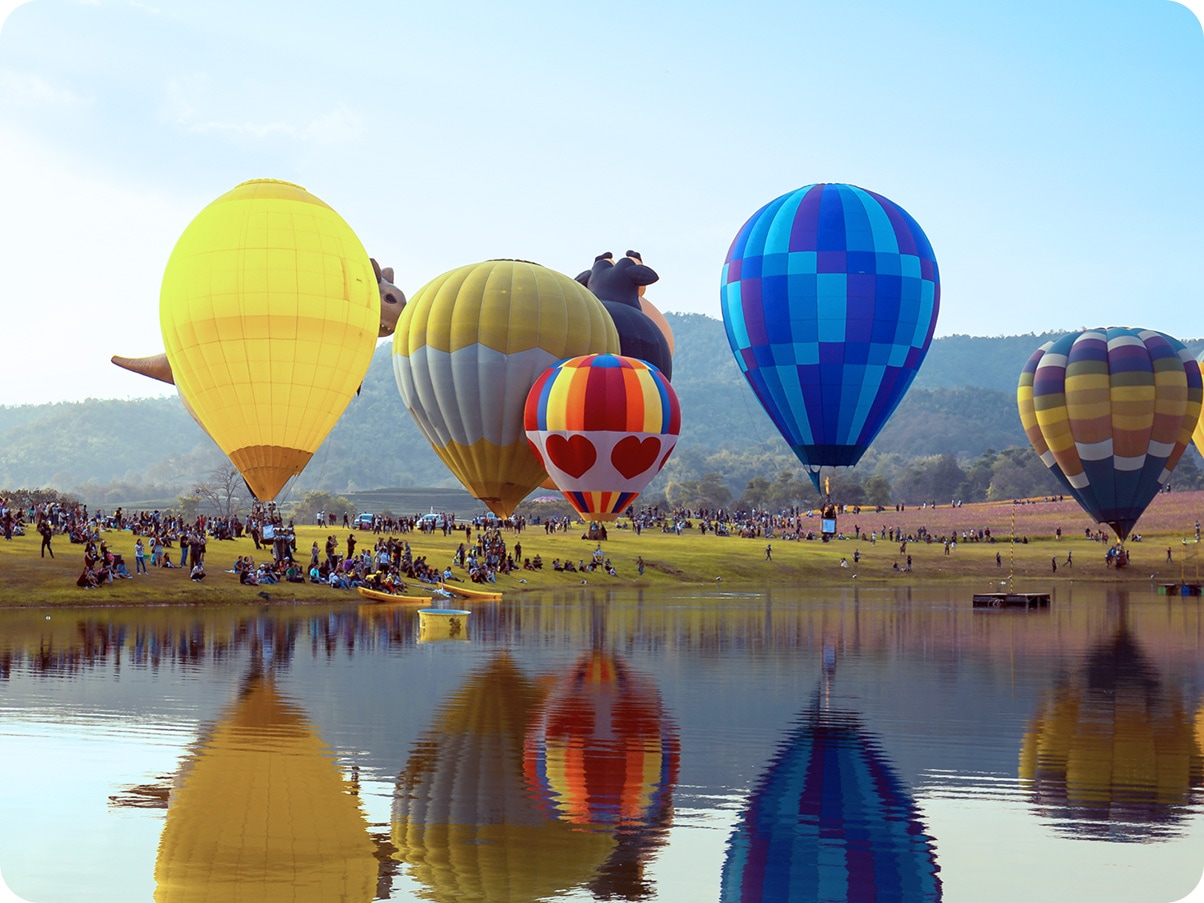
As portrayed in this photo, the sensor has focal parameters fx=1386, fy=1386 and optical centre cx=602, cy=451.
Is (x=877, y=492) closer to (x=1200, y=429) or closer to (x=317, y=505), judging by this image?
(x=317, y=505)

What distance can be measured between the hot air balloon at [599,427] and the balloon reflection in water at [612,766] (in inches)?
1003

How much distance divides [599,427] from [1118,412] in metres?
34.8

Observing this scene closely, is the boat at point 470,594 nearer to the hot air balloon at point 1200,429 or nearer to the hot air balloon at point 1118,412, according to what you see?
the hot air balloon at point 1118,412

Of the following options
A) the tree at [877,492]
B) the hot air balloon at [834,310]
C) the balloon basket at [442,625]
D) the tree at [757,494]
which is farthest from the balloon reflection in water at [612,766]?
the tree at [757,494]

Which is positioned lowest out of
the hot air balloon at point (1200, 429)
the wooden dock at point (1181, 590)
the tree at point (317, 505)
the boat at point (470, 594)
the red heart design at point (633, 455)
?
the wooden dock at point (1181, 590)

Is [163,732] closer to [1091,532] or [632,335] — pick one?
[632,335]

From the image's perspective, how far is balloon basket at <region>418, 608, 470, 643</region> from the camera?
126 ft

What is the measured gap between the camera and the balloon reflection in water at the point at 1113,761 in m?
15.4

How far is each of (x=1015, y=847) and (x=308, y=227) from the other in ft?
120

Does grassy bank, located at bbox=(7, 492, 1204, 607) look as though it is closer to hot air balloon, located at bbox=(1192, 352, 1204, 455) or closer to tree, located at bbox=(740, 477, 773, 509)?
hot air balloon, located at bbox=(1192, 352, 1204, 455)

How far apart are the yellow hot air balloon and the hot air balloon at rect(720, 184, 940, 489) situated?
14.2 meters

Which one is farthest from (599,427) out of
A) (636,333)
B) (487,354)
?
(636,333)

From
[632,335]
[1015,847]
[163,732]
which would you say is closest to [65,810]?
[163,732]

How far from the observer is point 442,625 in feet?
131
